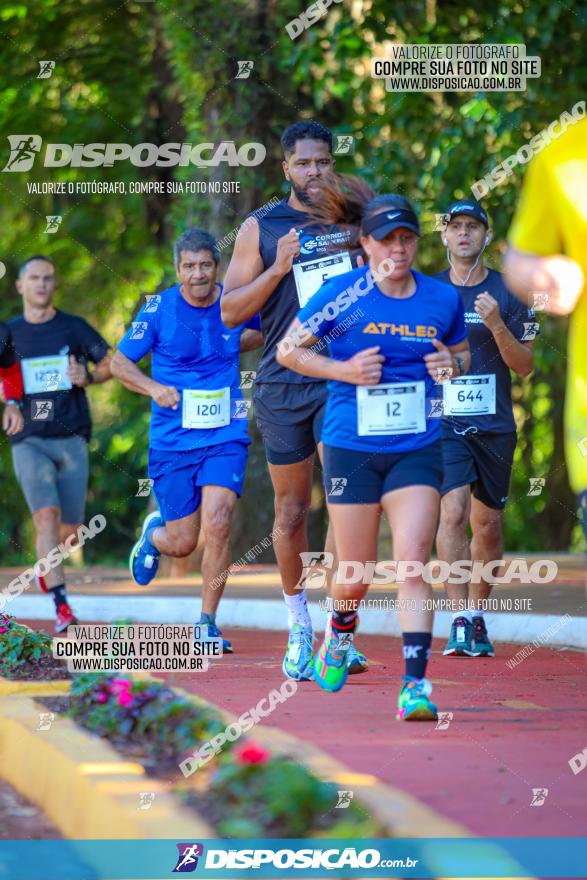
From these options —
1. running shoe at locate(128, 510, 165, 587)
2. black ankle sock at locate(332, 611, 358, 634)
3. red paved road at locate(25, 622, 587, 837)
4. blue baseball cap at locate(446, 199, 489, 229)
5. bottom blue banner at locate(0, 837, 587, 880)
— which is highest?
blue baseball cap at locate(446, 199, 489, 229)

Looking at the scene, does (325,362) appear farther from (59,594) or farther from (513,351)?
(59,594)

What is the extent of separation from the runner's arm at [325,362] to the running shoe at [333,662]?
113 cm

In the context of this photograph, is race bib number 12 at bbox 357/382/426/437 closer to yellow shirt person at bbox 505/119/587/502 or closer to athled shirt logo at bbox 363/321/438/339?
athled shirt logo at bbox 363/321/438/339

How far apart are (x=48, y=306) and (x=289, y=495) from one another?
10.5 feet

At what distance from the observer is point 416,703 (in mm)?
6473

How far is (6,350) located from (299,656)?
138 inches

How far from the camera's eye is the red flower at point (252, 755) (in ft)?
15.8

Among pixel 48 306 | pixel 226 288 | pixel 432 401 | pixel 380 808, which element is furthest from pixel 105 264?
pixel 380 808

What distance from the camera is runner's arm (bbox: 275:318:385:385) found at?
6.50 metres

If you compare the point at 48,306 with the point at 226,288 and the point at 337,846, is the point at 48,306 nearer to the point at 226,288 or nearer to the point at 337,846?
the point at 226,288

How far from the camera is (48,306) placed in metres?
10.7

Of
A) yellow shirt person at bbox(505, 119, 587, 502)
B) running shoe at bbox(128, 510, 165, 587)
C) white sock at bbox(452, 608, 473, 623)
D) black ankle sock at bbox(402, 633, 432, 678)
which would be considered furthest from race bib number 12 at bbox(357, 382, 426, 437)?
running shoe at bbox(128, 510, 165, 587)

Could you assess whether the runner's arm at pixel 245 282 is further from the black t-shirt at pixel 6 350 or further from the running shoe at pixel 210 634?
the black t-shirt at pixel 6 350

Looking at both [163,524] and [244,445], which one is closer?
[244,445]
